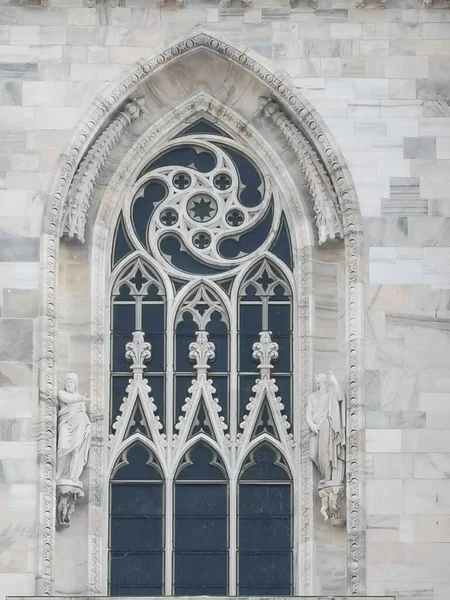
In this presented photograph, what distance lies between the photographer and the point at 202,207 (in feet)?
90.9

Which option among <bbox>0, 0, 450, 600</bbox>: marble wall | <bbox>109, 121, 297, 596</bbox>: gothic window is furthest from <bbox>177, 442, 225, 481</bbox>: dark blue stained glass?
<bbox>0, 0, 450, 600</bbox>: marble wall

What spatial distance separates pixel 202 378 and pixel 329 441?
1386 mm

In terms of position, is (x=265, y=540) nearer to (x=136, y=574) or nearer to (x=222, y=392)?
(x=136, y=574)

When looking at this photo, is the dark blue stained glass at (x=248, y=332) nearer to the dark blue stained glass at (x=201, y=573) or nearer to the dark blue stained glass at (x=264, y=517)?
the dark blue stained glass at (x=264, y=517)

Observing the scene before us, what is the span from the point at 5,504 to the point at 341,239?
4.04 metres

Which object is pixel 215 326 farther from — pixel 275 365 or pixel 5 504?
pixel 5 504

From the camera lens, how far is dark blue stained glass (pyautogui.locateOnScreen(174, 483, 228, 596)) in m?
26.6

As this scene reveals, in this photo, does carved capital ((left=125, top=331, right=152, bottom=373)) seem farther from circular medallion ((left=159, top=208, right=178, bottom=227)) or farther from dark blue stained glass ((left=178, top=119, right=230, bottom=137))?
dark blue stained glass ((left=178, top=119, right=230, bottom=137))

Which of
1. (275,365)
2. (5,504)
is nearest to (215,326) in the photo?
(275,365)

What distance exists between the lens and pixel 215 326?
2730 cm

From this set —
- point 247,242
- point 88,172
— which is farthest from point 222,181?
point 88,172

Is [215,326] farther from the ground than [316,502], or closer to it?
farther from the ground

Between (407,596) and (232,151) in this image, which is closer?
(407,596)

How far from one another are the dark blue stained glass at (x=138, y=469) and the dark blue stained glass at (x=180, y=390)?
0.46 meters
